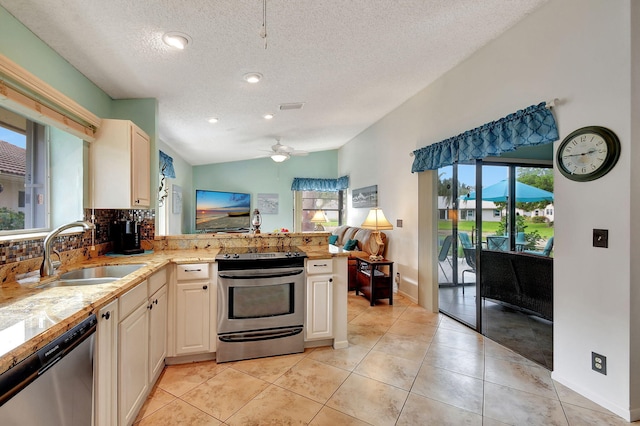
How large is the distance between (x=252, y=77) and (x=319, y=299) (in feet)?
7.01

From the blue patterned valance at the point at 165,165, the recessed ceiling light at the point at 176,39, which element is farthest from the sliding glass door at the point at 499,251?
the blue patterned valance at the point at 165,165

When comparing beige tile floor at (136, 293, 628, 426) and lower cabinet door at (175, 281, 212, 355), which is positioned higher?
lower cabinet door at (175, 281, 212, 355)

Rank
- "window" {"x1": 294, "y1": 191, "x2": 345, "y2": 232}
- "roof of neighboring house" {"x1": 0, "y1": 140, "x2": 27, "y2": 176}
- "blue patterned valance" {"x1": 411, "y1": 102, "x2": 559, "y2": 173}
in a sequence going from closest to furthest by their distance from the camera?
"roof of neighboring house" {"x1": 0, "y1": 140, "x2": 27, "y2": 176}
"blue patterned valance" {"x1": 411, "y1": 102, "x2": 559, "y2": 173}
"window" {"x1": 294, "y1": 191, "x2": 345, "y2": 232}

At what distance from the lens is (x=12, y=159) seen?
1.82m

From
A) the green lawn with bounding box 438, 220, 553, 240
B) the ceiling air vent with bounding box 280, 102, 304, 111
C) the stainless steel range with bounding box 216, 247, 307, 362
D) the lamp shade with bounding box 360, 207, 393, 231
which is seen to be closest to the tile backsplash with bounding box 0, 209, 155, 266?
the stainless steel range with bounding box 216, 247, 307, 362

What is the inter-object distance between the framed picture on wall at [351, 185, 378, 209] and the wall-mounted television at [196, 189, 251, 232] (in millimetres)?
2578

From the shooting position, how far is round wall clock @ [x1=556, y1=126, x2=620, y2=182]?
1810 millimetres

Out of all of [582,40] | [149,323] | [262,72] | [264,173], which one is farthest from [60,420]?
[264,173]

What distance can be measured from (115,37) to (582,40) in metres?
3.16

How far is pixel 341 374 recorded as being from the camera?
2.25 metres

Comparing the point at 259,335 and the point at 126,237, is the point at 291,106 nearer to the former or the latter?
A: the point at 126,237

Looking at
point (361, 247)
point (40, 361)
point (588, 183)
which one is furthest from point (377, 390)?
point (361, 247)

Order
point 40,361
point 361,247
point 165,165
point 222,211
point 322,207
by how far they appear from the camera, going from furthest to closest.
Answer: point 322,207 → point 222,211 → point 361,247 → point 165,165 → point 40,361

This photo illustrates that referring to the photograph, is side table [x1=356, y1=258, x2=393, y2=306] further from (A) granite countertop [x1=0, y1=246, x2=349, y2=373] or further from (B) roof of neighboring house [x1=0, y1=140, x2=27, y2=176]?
(B) roof of neighboring house [x1=0, y1=140, x2=27, y2=176]
